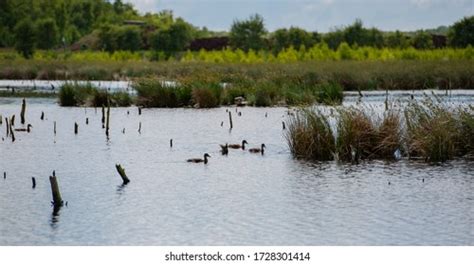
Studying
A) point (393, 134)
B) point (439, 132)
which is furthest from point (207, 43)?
point (439, 132)

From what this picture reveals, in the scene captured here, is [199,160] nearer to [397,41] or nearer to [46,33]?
[397,41]

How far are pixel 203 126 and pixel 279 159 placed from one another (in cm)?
753

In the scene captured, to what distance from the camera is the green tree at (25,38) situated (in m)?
46.4

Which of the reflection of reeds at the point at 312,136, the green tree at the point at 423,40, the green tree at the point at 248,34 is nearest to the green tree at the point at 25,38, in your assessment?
the green tree at the point at 248,34

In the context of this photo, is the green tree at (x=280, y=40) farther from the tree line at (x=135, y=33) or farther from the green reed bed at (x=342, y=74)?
the green reed bed at (x=342, y=74)

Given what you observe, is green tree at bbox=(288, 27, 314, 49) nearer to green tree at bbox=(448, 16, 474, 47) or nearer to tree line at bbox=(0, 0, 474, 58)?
tree line at bbox=(0, 0, 474, 58)

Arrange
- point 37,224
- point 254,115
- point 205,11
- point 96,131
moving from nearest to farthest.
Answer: point 37,224 → point 205,11 → point 96,131 → point 254,115

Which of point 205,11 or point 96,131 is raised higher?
point 205,11

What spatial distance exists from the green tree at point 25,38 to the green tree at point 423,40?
1891 centimetres

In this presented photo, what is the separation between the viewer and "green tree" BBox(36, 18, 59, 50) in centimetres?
5463

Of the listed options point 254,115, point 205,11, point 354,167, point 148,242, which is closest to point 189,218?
point 148,242
